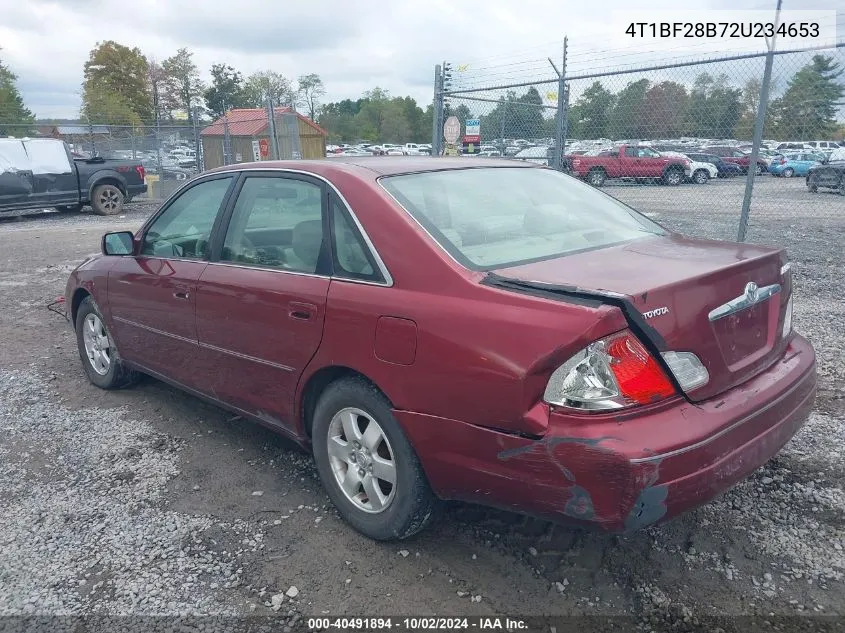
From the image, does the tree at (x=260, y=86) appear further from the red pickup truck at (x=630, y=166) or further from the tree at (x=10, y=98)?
the red pickup truck at (x=630, y=166)

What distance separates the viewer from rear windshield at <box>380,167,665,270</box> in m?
2.84

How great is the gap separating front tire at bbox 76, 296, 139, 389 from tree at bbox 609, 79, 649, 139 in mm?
6711

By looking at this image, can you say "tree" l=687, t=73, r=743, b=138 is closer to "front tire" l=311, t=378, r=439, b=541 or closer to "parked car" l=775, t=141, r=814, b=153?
"parked car" l=775, t=141, r=814, b=153

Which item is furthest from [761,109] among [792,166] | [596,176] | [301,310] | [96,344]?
[792,166]

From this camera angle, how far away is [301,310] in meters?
3.07

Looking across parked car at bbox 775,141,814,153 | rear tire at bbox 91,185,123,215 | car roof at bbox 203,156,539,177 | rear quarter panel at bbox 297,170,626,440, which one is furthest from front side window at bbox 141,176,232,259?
rear tire at bbox 91,185,123,215

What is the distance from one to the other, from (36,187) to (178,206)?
42.6 feet

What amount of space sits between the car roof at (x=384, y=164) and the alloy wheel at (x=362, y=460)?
1.13 m

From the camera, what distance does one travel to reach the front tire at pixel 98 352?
4.74 meters

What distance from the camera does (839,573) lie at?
263 cm

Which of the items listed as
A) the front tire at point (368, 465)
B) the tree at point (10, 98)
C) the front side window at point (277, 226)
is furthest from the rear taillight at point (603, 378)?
the tree at point (10, 98)

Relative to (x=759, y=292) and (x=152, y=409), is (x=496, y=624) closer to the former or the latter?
(x=759, y=292)

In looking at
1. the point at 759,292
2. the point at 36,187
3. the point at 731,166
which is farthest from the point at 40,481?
the point at 36,187

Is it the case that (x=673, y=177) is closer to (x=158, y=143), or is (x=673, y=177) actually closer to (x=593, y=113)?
(x=593, y=113)
